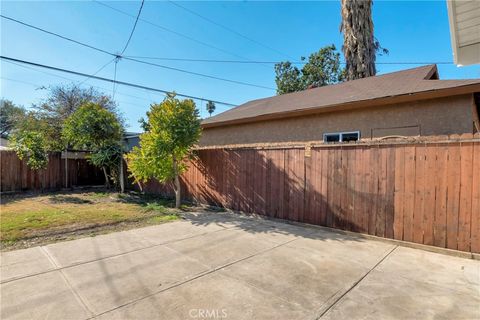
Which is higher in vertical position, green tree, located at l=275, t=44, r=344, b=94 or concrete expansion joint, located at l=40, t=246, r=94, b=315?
green tree, located at l=275, t=44, r=344, b=94

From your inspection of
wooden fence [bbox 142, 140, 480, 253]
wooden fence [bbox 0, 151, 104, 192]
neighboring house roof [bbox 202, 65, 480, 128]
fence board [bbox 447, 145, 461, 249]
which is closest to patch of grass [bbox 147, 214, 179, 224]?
wooden fence [bbox 142, 140, 480, 253]

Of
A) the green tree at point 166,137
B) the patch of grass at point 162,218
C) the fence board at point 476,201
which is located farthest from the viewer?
the green tree at point 166,137

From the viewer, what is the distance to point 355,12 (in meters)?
12.5

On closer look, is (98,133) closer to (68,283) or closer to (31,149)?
(31,149)

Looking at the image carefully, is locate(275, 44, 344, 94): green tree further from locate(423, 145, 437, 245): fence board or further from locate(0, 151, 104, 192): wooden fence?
locate(423, 145, 437, 245): fence board

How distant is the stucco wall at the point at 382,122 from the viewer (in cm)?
568

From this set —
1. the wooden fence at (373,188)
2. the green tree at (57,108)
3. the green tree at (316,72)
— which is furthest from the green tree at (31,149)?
the green tree at (316,72)

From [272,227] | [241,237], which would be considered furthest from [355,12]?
[241,237]

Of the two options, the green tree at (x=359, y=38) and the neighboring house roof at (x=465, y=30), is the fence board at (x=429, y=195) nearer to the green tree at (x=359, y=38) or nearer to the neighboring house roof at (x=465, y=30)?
the neighboring house roof at (x=465, y=30)

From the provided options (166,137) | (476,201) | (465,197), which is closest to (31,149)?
(166,137)

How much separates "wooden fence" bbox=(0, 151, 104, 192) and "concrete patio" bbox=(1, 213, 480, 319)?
350 inches

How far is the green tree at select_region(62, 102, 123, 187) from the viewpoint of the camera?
438 inches

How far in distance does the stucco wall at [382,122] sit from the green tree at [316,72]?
50.1 ft

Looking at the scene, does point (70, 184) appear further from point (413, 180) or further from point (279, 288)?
point (413, 180)
